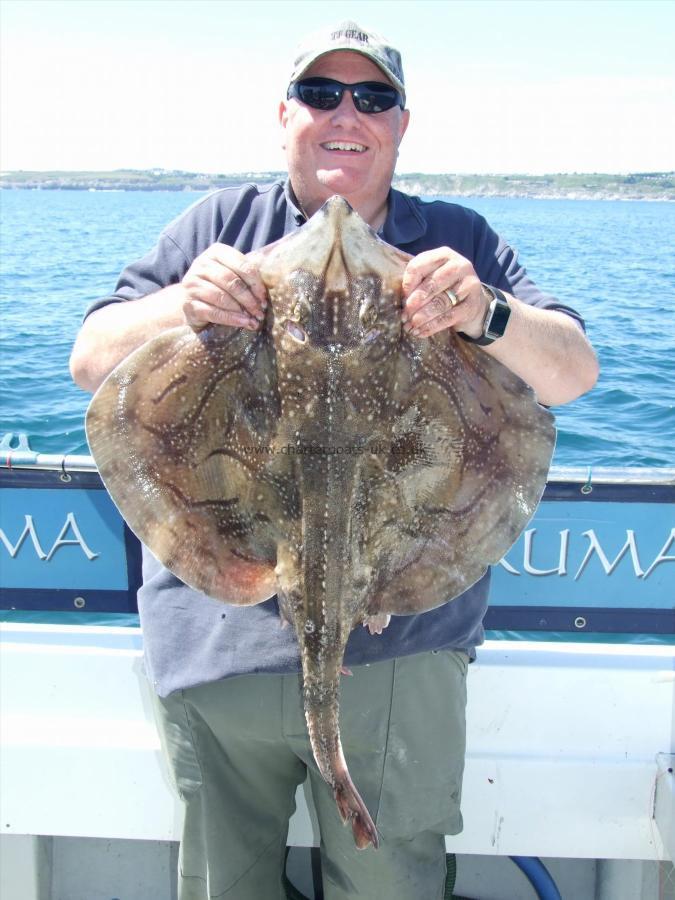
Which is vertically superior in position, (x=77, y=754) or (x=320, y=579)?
(x=320, y=579)

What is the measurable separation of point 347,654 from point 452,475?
2.35ft

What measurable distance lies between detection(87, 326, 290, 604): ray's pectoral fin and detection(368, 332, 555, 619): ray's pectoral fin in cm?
32

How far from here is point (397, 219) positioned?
9.52ft

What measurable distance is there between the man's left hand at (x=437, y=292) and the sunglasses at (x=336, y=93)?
1038 mm

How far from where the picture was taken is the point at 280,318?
2.05m

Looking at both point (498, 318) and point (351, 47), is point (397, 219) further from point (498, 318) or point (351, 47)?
point (498, 318)

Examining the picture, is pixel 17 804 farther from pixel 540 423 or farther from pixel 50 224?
pixel 50 224

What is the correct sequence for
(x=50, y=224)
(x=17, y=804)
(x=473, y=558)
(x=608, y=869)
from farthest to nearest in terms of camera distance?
(x=50, y=224) → (x=608, y=869) → (x=17, y=804) → (x=473, y=558)

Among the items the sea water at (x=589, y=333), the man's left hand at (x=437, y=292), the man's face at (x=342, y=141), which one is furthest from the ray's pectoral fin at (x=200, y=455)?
the sea water at (x=589, y=333)

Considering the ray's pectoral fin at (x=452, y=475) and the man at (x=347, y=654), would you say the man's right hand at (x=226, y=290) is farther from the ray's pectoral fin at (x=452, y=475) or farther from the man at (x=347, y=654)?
the ray's pectoral fin at (x=452, y=475)

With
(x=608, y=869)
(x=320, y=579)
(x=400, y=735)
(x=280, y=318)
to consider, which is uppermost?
(x=280, y=318)

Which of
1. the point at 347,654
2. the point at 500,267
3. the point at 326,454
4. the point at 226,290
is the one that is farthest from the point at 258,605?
the point at 500,267

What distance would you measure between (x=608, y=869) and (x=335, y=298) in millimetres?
3047

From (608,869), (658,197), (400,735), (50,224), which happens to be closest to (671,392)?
(608,869)
